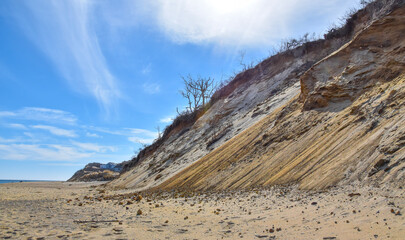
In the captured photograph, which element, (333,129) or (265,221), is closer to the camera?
(265,221)

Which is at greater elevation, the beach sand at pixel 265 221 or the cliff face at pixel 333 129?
the cliff face at pixel 333 129

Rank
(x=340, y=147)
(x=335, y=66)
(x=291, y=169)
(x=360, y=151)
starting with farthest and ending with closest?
(x=335, y=66)
(x=291, y=169)
(x=340, y=147)
(x=360, y=151)

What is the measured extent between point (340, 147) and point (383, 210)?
3.28 m

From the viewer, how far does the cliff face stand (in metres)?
6.26

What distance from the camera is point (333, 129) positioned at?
8297mm

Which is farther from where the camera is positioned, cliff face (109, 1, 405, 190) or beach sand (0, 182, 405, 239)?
cliff face (109, 1, 405, 190)

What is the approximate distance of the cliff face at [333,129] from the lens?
20.5 feet

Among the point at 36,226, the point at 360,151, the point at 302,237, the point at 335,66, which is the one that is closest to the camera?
the point at 302,237

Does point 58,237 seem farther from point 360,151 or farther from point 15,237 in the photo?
point 360,151

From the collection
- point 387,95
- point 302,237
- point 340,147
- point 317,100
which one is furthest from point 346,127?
point 302,237

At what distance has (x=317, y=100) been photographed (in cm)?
1048

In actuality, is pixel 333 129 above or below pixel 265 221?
above

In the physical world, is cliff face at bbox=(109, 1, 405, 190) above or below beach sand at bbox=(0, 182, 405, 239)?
above

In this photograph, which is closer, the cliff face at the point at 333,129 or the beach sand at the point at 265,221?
the beach sand at the point at 265,221
